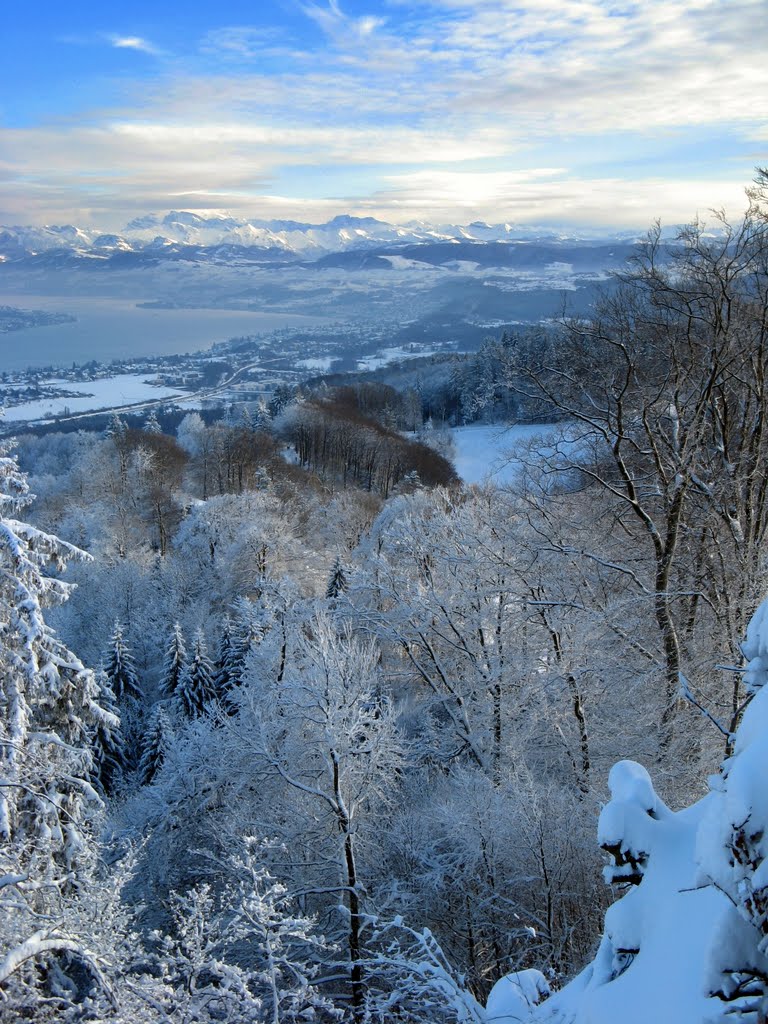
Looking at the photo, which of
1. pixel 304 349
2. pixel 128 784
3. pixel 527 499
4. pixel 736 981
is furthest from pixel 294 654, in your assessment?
pixel 304 349

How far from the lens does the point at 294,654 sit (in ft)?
62.0

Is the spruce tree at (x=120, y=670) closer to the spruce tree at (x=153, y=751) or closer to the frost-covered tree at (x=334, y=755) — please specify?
the spruce tree at (x=153, y=751)

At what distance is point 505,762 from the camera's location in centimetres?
1362

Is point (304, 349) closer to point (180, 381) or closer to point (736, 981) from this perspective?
point (180, 381)

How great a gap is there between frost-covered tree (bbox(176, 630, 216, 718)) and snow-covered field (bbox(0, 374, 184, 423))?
88.4 metres

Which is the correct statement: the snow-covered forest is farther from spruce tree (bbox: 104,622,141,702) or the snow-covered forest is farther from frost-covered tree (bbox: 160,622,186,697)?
spruce tree (bbox: 104,622,141,702)

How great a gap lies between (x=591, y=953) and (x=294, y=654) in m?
11.7

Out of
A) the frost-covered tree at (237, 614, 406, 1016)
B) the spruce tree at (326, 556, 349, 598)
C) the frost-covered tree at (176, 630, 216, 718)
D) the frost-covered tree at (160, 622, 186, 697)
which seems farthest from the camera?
the spruce tree at (326, 556, 349, 598)

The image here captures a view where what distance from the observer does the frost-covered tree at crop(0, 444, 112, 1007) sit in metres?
8.00

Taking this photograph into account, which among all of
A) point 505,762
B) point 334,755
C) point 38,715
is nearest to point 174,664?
point 505,762

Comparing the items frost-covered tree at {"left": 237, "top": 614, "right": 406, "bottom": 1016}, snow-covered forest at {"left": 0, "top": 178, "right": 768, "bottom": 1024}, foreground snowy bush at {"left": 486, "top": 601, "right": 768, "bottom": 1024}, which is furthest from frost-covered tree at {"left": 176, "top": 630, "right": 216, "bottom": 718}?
foreground snowy bush at {"left": 486, "top": 601, "right": 768, "bottom": 1024}

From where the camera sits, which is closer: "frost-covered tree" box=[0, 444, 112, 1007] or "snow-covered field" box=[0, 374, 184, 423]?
"frost-covered tree" box=[0, 444, 112, 1007]

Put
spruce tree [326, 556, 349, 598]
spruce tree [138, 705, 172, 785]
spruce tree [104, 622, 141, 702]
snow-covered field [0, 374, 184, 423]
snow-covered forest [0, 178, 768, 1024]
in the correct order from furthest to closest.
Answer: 1. snow-covered field [0, 374, 184, 423]
2. spruce tree [326, 556, 349, 598]
3. spruce tree [104, 622, 141, 702]
4. spruce tree [138, 705, 172, 785]
5. snow-covered forest [0, 178, 768, 1024]

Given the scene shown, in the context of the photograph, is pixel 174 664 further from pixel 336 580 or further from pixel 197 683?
pixel 336 580
